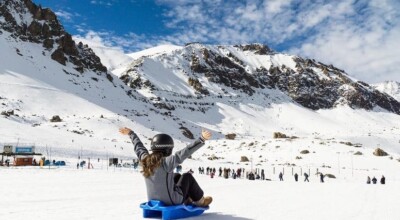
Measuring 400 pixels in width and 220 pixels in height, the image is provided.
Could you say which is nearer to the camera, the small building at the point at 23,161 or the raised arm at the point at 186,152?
the raised arm at the point at 186,152

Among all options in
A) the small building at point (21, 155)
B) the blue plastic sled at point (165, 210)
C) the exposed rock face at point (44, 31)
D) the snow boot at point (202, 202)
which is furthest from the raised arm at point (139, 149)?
the exposed rock face at point (44, 31)

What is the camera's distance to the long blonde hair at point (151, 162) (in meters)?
5.92

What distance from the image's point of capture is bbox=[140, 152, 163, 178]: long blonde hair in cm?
592

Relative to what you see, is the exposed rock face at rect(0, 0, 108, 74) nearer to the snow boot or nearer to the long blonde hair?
the snow boot

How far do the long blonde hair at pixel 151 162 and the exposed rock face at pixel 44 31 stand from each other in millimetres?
124021

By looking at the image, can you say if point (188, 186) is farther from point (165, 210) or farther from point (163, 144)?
point (163, 144)

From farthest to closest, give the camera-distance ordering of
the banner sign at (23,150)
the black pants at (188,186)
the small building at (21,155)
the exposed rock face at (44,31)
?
1. the exposed rock face at (44,31)
2. the banner sign at (23,150)
3. the small building at (21,155)
4. the black pants at (188,186)

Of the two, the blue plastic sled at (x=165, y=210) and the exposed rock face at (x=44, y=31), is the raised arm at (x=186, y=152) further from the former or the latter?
the exposed rock face at (x=44, y=31)

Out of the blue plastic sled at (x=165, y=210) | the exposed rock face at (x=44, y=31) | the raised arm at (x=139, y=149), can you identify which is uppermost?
the exposed rock face at (x=44, y=31)

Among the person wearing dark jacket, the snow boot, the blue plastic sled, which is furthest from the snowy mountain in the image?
the person wearing dark jacket

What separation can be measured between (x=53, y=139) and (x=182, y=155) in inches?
2119

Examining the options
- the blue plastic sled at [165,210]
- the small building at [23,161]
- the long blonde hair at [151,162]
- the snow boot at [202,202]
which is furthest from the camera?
the small building at [23,161]

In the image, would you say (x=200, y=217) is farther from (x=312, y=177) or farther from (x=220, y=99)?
(x=220, y=99)

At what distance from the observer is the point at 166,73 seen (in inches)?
7338
